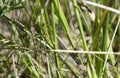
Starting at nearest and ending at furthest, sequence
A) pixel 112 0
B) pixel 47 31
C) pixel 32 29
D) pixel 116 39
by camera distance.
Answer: pixel 112 0 → pixel 47 31 → pixel 32 29 → pixel 116 39

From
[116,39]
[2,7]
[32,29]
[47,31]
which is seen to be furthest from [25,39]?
[116,39]

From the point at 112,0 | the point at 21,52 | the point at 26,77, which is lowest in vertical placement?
the point at 26,77

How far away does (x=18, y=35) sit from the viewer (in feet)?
3.74

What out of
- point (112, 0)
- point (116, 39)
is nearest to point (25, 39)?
point (112, 0)

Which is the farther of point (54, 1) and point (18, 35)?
point (18, 35)

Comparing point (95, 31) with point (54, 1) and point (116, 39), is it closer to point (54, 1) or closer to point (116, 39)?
point (54, 1)

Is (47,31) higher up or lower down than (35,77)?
higher up

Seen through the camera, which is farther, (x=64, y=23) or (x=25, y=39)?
(x=25, y=39)

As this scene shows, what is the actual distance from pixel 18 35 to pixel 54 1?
23cm

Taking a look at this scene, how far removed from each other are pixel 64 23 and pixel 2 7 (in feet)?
0.60

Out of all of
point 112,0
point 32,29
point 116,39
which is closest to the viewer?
point 112,0

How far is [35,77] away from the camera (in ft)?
3.56

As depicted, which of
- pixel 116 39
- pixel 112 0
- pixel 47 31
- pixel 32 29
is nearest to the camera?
pixel 112 0

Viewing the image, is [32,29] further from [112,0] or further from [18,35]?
[112,0]
